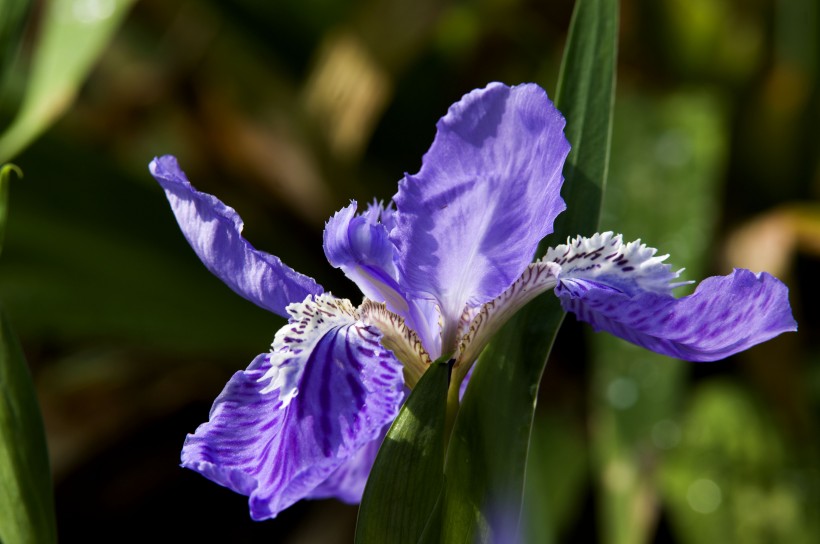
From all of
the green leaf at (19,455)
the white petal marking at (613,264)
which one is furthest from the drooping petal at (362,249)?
the green leaf at (19,455)

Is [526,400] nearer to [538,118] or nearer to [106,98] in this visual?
[538,118]

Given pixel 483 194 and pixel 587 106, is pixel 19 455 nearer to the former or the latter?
pixel 483 194

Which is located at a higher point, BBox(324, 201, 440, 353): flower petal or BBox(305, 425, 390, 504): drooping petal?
BBox(324, 201, 440, 353): flower petal

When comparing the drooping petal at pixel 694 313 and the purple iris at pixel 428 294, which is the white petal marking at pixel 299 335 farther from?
the drooping petal at pixel 694 313

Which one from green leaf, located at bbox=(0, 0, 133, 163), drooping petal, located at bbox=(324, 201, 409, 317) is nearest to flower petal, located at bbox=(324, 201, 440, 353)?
drooping petal, located at bbox=(324, 201, 409, 317)

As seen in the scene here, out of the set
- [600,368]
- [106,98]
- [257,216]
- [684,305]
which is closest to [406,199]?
[684,305]

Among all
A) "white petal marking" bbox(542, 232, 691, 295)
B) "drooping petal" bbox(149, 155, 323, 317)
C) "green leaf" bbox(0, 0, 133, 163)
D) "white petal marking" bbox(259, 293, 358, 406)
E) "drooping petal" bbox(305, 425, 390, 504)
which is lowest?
"drooping petal" bbox(305, 425, 390, 504)

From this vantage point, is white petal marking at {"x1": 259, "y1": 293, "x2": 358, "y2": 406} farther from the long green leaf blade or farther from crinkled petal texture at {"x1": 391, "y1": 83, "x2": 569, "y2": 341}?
the long green leaf blade
